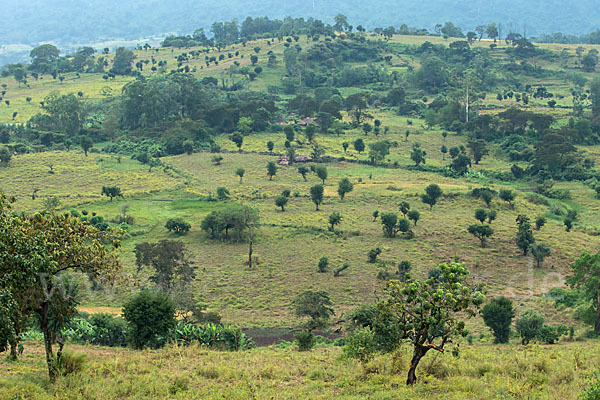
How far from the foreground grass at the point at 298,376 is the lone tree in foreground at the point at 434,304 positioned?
181 cm

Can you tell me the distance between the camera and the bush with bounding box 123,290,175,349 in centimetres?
2183

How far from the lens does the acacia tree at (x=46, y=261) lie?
12.4 metres

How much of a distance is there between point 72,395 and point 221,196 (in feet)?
137

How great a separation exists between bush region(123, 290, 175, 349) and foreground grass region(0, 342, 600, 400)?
1.60 meters

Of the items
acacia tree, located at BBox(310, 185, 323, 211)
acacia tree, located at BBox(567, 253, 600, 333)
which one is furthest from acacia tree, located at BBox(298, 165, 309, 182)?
acacia tree, located at BBox(567, 253, 600, 333)

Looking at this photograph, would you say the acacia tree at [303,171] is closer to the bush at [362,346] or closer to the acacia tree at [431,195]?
the acacia tree at [431,195]

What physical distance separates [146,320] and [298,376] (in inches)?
302

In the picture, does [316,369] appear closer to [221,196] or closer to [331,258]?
[331,258]

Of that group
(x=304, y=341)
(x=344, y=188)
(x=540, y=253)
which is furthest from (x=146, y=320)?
(x=344, y=188)

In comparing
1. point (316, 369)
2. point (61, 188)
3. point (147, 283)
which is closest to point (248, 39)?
point (61, 188)

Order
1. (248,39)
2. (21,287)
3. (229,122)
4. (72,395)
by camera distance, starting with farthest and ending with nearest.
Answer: (248,39) < (229,122) < (72,395) < (21,287)

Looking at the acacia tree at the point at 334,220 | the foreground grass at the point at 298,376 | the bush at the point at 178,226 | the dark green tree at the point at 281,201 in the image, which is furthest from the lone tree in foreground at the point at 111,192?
the foreground grass at the point at 298,376

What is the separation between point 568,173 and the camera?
65.3 metres

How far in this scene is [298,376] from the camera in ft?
57.2
